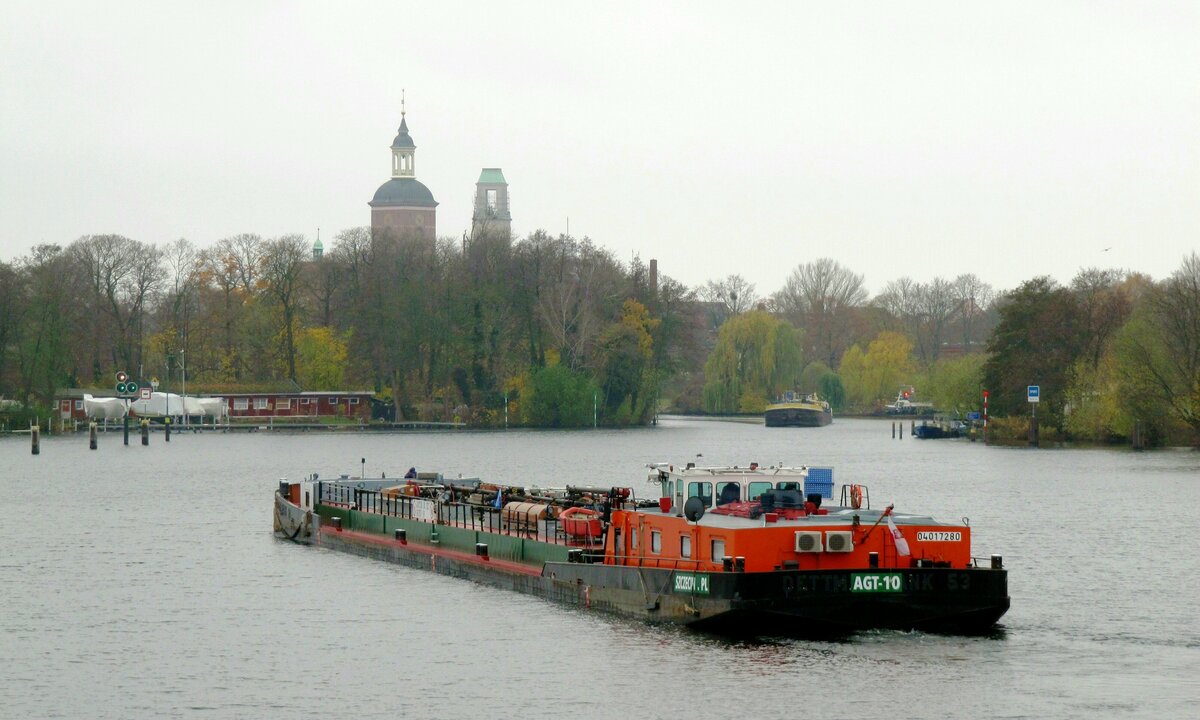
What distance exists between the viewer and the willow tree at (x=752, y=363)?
537 feet

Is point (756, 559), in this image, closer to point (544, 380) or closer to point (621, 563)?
point (621, 563)

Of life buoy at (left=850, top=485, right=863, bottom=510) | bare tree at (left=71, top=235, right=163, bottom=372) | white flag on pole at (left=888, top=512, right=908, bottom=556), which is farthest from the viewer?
bare tree at (left=71, top=235, right=163, bottom=372)

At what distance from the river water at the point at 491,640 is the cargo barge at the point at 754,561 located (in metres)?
0.61

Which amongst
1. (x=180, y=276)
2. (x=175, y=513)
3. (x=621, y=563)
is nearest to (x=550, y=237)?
(x=180, y=276)

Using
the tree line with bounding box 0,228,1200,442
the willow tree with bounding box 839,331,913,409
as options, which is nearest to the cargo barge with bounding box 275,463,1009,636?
the tree line with bounding box 0,228,1200,442

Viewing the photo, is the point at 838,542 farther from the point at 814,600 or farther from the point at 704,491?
the point at 704,491

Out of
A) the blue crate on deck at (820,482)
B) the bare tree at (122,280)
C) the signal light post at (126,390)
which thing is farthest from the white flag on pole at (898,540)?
the bare tree at (122,280)

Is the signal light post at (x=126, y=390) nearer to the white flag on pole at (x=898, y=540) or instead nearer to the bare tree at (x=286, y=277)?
the bare tree at (x=286, y=277)

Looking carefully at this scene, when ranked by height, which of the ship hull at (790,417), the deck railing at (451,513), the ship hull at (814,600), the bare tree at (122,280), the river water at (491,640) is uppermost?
the bare tree at (122,280)

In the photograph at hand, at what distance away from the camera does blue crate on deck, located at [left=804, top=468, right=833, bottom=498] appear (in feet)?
129

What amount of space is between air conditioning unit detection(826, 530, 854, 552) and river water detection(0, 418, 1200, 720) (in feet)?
6.07


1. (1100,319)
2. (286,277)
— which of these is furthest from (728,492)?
(286,277)

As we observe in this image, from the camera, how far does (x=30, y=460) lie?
102 metres

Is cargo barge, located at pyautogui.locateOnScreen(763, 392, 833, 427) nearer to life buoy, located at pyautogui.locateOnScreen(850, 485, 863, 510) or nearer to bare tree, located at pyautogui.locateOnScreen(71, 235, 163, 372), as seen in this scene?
bare tree, located at pyautogui.locateOnScreen(71, 235, 163, 372)
